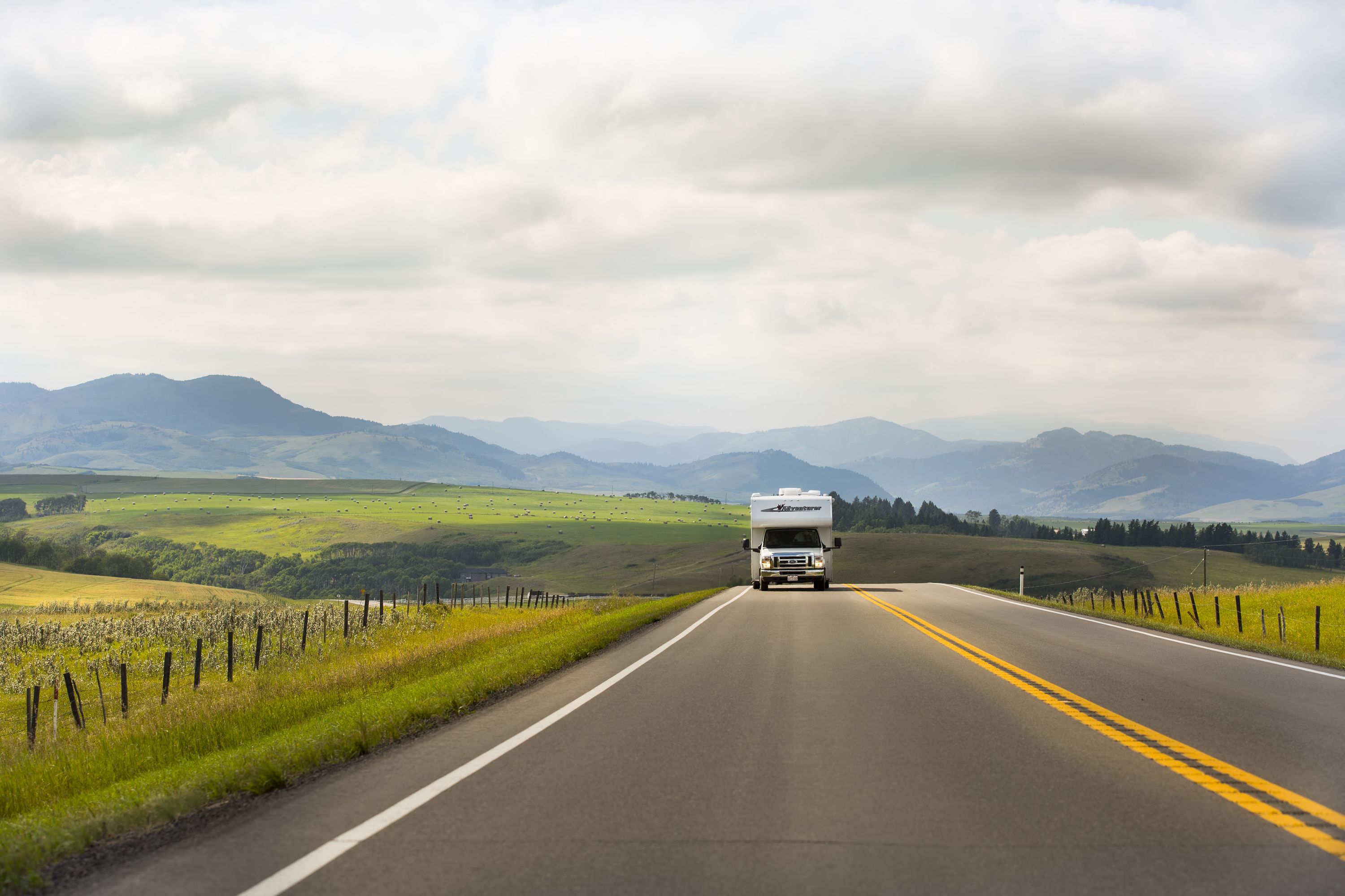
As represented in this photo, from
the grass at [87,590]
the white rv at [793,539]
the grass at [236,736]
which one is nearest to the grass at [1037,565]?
the grass at [87,590]

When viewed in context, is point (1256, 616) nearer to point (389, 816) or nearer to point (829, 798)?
point (829, 798)

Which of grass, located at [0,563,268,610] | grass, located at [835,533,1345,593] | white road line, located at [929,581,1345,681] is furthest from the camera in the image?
grass, located at [835,533,1345,593]

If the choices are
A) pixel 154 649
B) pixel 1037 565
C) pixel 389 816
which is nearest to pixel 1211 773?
pixel 389 816

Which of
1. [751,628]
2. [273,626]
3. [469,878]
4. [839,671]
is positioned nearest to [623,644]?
[751,628]

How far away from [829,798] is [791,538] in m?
34.1

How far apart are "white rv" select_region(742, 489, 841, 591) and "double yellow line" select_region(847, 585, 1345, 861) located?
26.6 metres

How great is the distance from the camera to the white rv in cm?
3994

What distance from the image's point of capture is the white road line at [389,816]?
520cm

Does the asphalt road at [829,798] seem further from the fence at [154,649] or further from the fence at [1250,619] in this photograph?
the fence at [154,649]

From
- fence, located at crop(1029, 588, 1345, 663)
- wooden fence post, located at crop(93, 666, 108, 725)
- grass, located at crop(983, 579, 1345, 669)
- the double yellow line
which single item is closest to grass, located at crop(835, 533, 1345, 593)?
grass, located at crop(983, 579, 1345, 669)

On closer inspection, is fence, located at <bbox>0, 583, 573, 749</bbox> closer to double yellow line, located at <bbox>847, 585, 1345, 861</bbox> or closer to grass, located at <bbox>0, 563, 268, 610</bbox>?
double yellow line, located at <bbox>847, 585, 1345, 861</bbox>

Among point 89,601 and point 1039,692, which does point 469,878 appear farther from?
point 89,601

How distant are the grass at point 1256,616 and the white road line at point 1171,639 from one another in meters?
0.46

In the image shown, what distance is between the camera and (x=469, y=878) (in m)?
5.23
